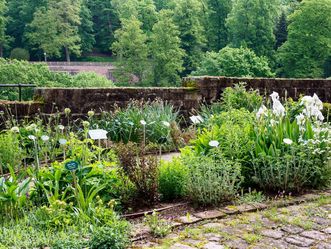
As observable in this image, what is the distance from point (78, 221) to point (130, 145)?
1.21m

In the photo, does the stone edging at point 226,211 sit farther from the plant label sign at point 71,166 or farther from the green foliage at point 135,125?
the green foliage at point 135,125

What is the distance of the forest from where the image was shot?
4741cm

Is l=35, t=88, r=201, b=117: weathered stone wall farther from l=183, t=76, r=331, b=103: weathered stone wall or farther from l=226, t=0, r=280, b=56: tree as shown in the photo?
l=226, t=0, r=280, b=56: tree

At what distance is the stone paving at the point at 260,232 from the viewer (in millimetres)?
3432

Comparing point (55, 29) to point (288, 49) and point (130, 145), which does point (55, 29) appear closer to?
point (288, 49)

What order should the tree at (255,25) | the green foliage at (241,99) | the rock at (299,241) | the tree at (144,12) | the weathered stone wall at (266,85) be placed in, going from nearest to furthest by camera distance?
the rock at (299,241) → the green foliage at (241,99) → the weathered stone wall at (266,85) → the tree at (255,25) → the tree at (144,12)

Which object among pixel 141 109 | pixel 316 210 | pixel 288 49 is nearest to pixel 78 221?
pixel 316 210

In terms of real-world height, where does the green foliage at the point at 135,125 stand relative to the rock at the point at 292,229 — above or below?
above

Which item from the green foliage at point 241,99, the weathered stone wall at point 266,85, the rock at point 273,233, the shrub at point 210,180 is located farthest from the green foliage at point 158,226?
the weathered stone wall at point 266,85

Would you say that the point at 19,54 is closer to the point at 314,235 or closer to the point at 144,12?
the point at 144,12

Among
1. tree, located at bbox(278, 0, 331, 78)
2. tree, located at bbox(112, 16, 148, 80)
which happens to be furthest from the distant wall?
tree, located at bbox(112, 16, 148, 80)

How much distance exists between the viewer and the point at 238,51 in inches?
1537

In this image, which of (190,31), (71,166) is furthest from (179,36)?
(71,166)

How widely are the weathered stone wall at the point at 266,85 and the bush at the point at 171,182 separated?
180 inches
